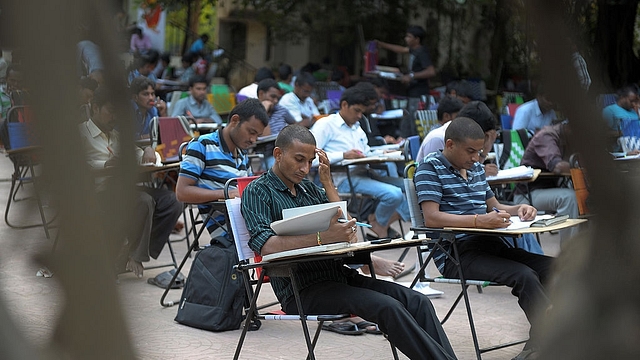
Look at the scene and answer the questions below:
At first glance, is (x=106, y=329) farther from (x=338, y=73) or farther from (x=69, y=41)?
(x=338, y=73)

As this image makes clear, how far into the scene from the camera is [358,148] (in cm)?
848

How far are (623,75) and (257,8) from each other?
8.24 metres

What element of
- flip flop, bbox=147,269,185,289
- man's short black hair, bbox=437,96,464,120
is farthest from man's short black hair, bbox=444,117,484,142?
man's short black hair, bbox=437,96,464,120

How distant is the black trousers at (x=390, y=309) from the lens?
405cm

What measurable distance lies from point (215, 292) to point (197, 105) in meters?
6.48

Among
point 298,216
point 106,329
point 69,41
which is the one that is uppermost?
point 69,41

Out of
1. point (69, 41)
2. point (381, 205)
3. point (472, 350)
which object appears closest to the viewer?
point (69, 41)

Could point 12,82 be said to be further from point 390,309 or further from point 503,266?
point 503,266

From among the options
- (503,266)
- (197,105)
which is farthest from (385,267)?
(197,105)

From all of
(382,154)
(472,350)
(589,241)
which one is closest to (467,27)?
(382,154)

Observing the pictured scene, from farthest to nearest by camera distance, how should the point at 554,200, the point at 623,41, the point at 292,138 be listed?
the point at 623,41 → the point at 554,200 → the point at 292,138

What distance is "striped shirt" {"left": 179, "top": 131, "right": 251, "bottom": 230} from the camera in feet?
20.1

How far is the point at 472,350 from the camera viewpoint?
540cm

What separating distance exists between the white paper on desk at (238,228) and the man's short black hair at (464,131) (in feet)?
4.80
